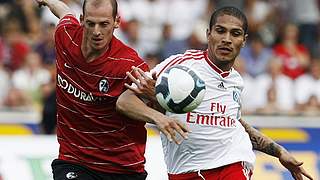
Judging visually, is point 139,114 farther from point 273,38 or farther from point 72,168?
point 273,38

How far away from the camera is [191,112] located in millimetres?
8805

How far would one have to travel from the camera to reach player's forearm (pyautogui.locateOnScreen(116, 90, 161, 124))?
316 inches

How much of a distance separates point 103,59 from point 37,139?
4673 millimetres

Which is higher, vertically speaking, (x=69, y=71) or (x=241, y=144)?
(x=69, y=71)

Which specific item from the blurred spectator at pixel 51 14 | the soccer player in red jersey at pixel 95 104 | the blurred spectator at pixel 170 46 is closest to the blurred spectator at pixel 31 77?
the blurred spectator at pixel 51 14

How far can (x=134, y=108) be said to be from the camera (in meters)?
8.22

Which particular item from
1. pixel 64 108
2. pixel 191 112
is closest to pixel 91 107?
pixel 64 108

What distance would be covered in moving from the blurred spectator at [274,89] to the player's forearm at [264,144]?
23.8 feet

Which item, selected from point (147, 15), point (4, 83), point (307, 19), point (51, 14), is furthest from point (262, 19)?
point (4, 83)

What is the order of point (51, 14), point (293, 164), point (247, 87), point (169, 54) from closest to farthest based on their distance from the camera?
point (293, 164), point (247, 87), point (169, 54), point (51, 14)

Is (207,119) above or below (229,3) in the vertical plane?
below

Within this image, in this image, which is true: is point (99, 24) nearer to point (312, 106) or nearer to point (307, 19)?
point (312, 106)

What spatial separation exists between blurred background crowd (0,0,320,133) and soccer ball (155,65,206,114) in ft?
23.7

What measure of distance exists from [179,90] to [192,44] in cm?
1014
